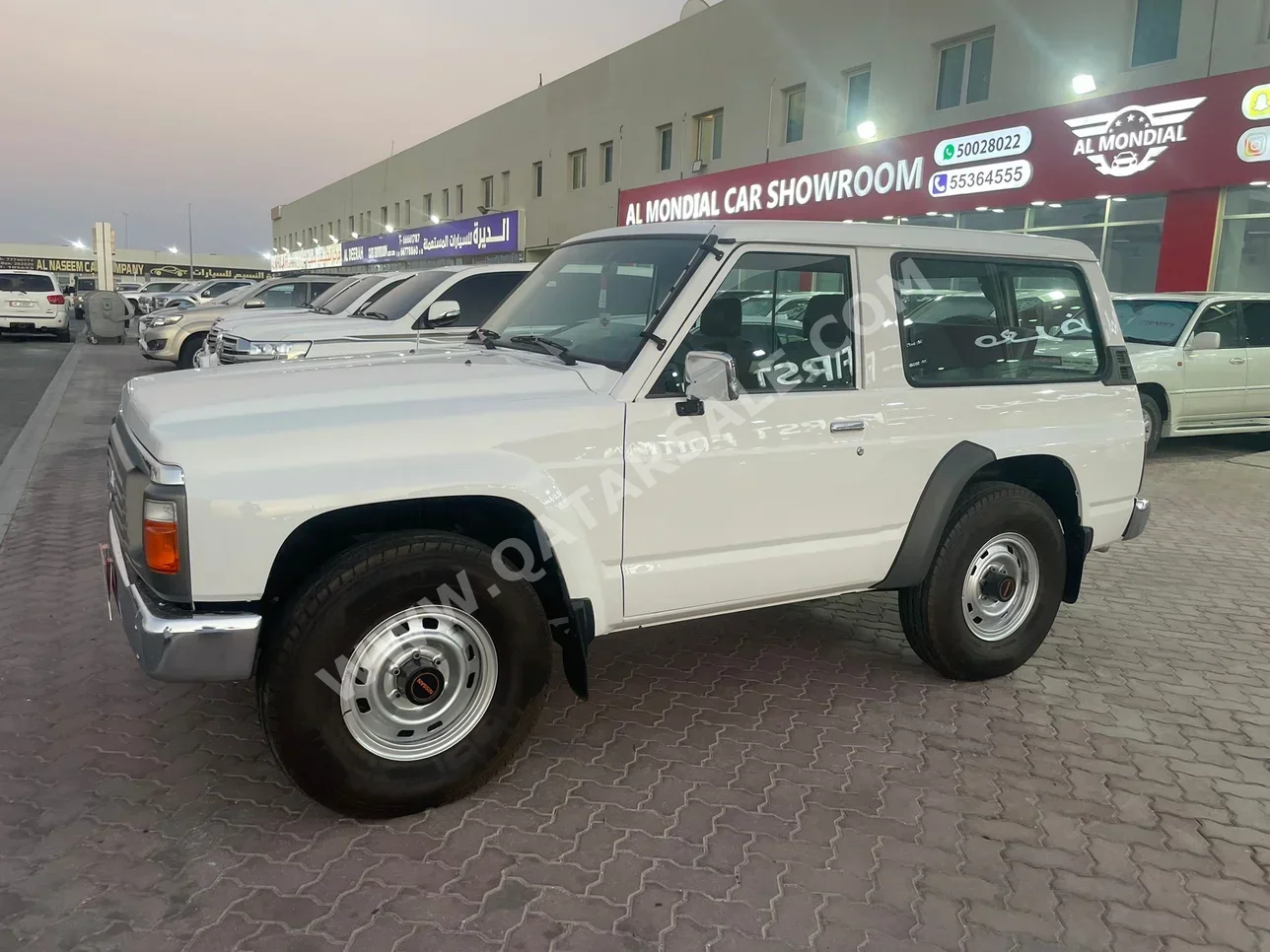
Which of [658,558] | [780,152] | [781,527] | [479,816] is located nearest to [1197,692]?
[781,527]

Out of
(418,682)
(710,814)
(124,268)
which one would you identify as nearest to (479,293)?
(418,682)

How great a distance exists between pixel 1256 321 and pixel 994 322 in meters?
8.49

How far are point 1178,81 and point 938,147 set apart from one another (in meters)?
3.86

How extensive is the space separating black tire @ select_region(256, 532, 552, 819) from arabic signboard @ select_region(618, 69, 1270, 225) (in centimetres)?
1334

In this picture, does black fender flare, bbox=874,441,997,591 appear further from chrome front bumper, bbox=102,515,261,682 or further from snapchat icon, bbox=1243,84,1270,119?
snapchat icon, bbox=1243,84,1270,119

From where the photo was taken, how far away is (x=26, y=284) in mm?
22938

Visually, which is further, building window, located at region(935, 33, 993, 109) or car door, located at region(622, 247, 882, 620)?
building window, located at region(935, 33, 993, 109)

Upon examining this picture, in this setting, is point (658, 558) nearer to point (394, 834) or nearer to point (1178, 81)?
point (394, 834)

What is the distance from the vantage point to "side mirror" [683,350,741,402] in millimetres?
3133

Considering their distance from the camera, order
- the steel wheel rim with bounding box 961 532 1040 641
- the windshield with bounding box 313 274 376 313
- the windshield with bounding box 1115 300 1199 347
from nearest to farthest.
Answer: the steel wheel rim with bounding box 961 532 1040 641 → the windshield with bounding box 1115 300 1199 347 → the windshield with bounding box 313 274 376 313

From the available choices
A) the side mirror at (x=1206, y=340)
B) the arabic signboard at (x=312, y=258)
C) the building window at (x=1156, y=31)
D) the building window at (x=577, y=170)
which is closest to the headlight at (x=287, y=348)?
the side mirror at (x=1206, y=340)

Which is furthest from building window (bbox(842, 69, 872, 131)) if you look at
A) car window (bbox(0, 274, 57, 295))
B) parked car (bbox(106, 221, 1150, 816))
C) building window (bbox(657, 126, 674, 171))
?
car window (bbox(0, 274, 57, 295))

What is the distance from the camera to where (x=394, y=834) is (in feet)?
10.1

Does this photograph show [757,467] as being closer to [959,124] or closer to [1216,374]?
[1216,374]
